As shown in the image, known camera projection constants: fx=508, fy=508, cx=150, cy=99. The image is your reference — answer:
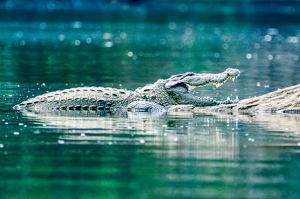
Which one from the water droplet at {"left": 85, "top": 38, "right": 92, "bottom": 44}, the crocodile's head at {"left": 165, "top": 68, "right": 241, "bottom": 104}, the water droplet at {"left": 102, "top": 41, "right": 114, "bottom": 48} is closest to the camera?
the crocodile's head at {"left": 165, "top": 68, "right": 241, "bottom": 104}

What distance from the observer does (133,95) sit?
45.5ft

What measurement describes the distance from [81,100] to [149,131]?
415 cm

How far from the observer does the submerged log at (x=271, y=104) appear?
12.9 metres

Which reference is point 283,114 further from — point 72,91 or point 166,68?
point 166,68

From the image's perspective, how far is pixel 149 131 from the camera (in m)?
9.85

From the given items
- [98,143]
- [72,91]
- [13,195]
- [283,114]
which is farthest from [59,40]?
[13,195]

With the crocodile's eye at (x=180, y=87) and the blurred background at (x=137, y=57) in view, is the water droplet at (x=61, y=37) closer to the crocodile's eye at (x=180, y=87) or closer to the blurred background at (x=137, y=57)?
the blurred background at (x=137, y=57)

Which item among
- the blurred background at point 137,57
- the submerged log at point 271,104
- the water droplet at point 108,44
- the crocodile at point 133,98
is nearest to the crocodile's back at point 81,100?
the crocodile at point 133,98

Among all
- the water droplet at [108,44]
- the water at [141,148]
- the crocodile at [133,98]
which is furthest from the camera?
the water droplet at [108,44]

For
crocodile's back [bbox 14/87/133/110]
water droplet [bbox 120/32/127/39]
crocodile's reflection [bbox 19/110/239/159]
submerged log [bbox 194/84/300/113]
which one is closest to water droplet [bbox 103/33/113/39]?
water droplet [bbox 120/32/127/39]

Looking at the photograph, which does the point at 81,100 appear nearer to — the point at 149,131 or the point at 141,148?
the point at 149,131

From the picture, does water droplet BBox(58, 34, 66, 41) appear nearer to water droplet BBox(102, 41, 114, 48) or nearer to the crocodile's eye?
water droplet BBox(102, 41, 114, 48)

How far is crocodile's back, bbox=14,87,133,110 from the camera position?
13.5 meters

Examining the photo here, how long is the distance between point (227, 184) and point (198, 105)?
7.72 m
